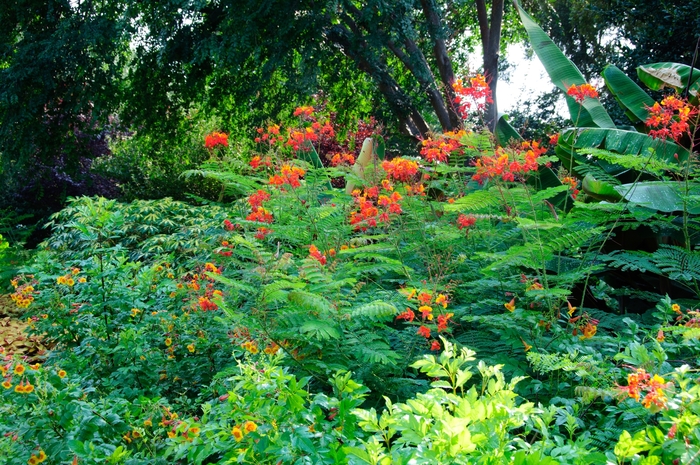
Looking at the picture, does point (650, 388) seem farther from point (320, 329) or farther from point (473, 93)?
point (473, 93)

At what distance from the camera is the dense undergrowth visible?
1.74 metres

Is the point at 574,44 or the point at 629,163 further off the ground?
the point at 574,44

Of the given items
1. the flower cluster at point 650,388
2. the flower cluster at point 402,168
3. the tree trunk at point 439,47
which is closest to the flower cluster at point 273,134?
the flower cluster at point 402,168

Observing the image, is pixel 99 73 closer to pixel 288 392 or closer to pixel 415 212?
pixel 415 212

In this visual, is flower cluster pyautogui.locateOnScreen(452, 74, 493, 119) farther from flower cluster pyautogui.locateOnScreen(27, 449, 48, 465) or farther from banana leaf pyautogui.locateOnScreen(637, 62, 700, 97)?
flower cluster pyautogui.locateOnScreen(27, 449, 48, 465)

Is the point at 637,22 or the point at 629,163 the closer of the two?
the point at 629,163

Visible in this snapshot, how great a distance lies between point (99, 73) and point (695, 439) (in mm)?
8200

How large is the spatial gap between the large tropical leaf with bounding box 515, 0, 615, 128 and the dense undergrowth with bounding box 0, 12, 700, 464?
1073 mm

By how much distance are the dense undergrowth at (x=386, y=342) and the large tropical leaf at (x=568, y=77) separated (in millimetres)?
1073

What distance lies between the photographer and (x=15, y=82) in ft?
24.4

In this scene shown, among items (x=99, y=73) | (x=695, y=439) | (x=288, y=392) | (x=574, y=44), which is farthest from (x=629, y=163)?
(x=574, y=44)

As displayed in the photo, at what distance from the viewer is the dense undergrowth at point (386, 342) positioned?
1.74 metres

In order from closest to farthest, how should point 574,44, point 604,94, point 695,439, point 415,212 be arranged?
point 695,439 < point 415,212 < point 604,94 < point 574,44

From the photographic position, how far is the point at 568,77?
5598 mm
